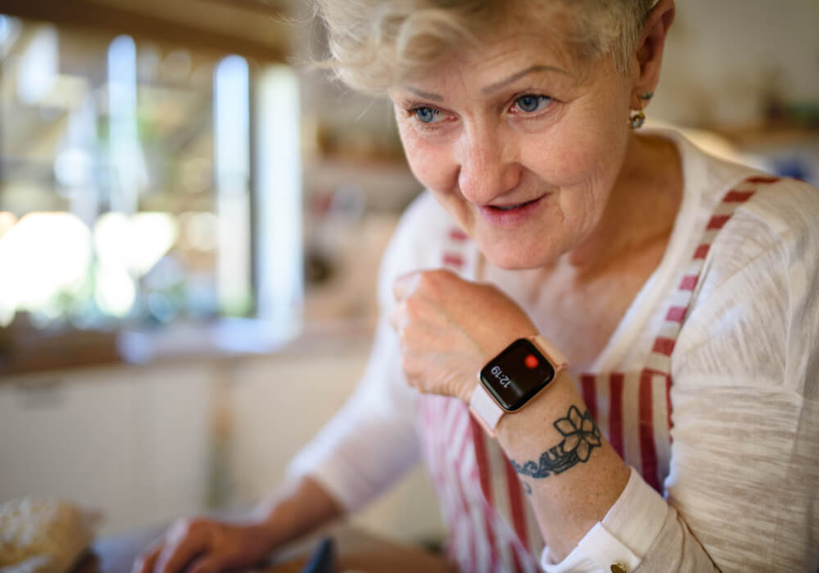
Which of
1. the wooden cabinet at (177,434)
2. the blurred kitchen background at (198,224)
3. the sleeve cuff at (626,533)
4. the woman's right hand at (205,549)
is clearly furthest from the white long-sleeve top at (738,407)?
the wooden cabinet at (177,434)

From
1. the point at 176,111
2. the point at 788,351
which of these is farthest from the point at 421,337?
the point at 176,111

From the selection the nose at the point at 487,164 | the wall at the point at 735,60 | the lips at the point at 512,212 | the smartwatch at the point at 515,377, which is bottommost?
the smartwatch at the point at 515,377

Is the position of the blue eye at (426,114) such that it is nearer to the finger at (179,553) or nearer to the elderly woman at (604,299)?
the elderly woman at (604,299)

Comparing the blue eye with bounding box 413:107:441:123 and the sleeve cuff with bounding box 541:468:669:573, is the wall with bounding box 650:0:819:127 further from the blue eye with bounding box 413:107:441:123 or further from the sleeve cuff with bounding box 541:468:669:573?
the sleeve cuff with bounding box 541:468:669:573

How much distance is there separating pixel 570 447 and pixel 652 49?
1.41 ft

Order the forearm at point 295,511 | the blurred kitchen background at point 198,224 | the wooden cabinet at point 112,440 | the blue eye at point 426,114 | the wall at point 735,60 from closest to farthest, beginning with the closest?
the blue eye at point 426,114 → the forearm at point 295,511 → the wooden cabinet at point 112,440 → the blurred kitchen background at point 198,224 → the wall at point 735,60

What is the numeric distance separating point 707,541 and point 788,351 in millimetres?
199

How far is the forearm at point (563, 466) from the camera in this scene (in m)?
0.64

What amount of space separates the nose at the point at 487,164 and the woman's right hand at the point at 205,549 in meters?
0.61

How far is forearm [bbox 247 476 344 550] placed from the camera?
0.97 m

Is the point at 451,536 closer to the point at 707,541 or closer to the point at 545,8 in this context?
Answer: the point at 707,541

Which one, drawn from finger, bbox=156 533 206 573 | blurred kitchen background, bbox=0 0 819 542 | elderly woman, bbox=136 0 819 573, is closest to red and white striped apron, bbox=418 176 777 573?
elderly woman, bbox=136 0 819 573

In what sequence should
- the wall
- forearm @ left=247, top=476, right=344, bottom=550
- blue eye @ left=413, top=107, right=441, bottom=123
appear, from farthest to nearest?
1. the wall
2. forearm @ left=247, top=476, right=344, bottom=550
3. blue eye @ left=413, top=107, right=441, bottom=123

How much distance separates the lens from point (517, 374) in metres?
0.67
